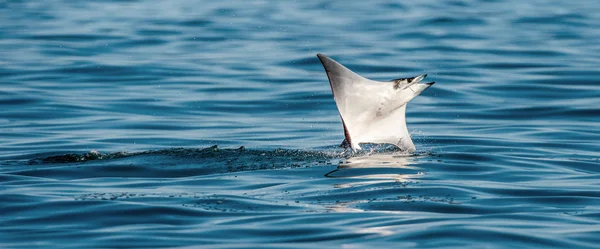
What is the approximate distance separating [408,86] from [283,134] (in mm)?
3744

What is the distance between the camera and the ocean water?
796cm

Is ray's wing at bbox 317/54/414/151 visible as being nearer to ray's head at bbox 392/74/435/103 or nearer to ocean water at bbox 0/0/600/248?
ray's head at bbox 392/74/435/103

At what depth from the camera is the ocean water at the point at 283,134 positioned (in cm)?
796

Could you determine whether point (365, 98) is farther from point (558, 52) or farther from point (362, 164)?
point (558, 52)

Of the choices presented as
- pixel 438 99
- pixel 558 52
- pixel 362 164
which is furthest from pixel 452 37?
pixel 362 164

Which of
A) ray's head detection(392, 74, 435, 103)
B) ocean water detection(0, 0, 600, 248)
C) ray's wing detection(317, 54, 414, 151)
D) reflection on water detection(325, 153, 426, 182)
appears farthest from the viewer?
ray's head detection(392, 74, 435, 103)

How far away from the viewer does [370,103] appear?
33.6 feet

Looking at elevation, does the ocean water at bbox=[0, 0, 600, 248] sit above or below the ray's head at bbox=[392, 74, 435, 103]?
below

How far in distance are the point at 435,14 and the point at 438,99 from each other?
1354 cm

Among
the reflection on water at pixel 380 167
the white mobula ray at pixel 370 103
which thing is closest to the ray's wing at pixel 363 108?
the white mobula ray at pixel 370 103

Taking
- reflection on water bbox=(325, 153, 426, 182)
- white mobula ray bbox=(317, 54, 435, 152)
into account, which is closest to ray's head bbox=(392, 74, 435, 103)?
white mobula ray bbox=(317, 54, 435, 152)

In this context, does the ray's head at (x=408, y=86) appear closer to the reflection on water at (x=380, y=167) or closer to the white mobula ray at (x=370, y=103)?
the white mobula ray at (x=370, y=103)

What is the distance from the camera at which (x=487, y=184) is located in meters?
9.88

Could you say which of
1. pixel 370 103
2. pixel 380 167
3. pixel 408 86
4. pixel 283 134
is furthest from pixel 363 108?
pixel 283 134
